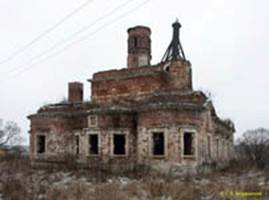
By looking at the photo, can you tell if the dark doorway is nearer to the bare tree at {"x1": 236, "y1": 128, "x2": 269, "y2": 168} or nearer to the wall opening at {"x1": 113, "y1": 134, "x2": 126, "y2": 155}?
the wall opening at {"x1": 113, "y1": 134, "x2": 126, "y2": 155}

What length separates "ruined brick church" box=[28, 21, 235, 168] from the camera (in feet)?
64.0

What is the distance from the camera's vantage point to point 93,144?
72.6 ft

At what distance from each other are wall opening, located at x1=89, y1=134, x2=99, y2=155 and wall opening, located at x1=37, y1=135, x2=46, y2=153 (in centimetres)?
440

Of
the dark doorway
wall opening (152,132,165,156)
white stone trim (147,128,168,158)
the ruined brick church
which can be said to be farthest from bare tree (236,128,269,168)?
white stone trim (147,128,168,158)

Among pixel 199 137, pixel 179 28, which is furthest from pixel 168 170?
pixel 179 28

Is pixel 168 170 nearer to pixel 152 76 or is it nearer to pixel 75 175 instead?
pixel 75 175

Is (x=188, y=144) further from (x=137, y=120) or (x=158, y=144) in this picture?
(x=137, y=120)

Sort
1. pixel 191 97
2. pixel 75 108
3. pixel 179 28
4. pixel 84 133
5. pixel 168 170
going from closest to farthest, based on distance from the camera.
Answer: pixel 168 170 < pixel 191 97 < pixel 84 133 < pixel 75 108 < pixel 179 28

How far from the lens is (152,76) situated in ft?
77.0

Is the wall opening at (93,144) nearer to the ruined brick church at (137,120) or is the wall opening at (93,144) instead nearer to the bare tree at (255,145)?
the ruined brick church at (137,120)

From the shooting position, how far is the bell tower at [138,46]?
2658cm

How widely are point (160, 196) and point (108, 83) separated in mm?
Result: 13383

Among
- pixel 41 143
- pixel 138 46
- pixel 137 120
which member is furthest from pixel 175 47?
pixel 41 143

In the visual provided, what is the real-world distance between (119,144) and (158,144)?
8.04 feet
